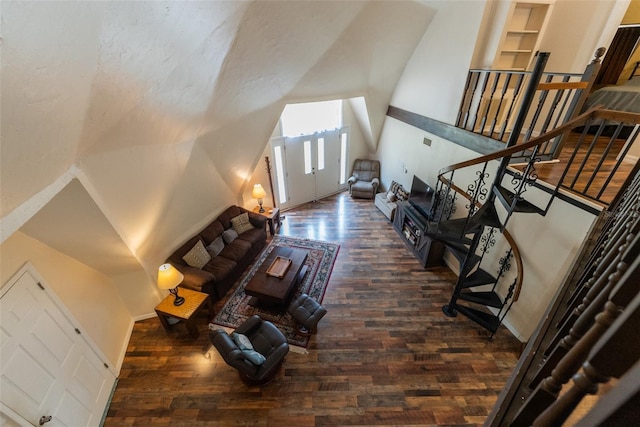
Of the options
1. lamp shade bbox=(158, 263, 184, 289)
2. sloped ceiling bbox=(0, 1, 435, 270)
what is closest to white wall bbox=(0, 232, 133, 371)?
sloped ceiling bbox=(0, 1, 435, 270)

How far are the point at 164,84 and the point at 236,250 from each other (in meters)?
3.27

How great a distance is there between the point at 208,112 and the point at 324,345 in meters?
3.38

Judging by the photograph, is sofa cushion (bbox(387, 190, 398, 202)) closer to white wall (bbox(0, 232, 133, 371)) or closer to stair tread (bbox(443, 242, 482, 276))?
stair tread (bbox(443, 242, 482, 276))

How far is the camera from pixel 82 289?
3.01m

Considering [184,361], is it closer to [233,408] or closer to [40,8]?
[233,408]

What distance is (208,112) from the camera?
3062mm

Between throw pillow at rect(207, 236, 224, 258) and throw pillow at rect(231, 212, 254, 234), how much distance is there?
0.46 metres

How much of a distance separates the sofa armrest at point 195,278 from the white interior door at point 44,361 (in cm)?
126

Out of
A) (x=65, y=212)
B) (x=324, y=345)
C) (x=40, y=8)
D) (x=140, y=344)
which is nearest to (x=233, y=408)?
(x=324, y=345)

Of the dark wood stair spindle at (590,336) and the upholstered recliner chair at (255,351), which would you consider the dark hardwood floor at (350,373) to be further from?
the dark wood stair spindle at (590,336)

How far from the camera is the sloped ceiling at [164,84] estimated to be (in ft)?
3.89

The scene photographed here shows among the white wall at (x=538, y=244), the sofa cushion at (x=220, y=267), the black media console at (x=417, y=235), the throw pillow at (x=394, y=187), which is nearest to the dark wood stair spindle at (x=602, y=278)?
the white wall at (x=538, y=244)

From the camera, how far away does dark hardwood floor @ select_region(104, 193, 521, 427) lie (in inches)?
110

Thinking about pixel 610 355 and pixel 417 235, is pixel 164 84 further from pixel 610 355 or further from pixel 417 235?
pixel 417 235
